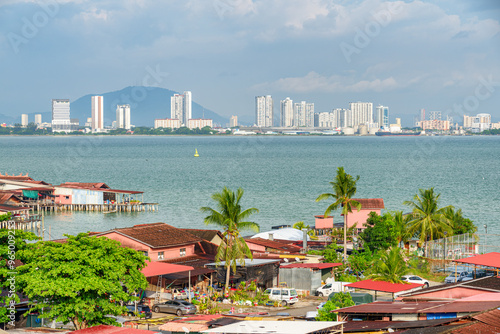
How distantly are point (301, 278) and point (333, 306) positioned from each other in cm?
1059

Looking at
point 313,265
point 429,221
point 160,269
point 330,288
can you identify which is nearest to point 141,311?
point 160,269

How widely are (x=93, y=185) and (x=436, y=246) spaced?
52.0m

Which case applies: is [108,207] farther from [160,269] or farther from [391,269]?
[391,269]

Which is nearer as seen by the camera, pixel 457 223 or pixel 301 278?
pixel 301 278

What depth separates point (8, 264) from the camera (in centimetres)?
2167

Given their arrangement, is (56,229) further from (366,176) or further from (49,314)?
(366,176)

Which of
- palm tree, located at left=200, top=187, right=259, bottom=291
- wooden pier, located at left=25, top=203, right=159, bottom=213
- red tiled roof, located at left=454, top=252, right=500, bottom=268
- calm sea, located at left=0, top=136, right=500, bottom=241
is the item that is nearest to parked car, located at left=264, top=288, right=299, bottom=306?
palm tree, located at left=200, top=187, right=259, bottom=291

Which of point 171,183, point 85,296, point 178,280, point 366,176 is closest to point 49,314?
point 85,296

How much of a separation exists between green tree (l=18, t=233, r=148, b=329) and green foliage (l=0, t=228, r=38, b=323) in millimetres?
322

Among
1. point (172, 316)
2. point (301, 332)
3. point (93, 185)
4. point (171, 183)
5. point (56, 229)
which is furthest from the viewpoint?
point (171, 183)

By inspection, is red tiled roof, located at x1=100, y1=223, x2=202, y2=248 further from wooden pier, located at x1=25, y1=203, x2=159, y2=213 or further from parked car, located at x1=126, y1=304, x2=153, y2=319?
wooden pier, located at x1=25, y1=203, x2=159, y2=213

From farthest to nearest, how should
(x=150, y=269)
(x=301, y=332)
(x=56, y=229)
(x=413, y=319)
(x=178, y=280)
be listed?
(x=56, y=229) → (x=178, y=280) → (x=150, y=269) → (x=413, y=319) → (x=301, y=332)

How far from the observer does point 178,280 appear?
31.7 meters

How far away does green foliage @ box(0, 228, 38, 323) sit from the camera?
20.8m
